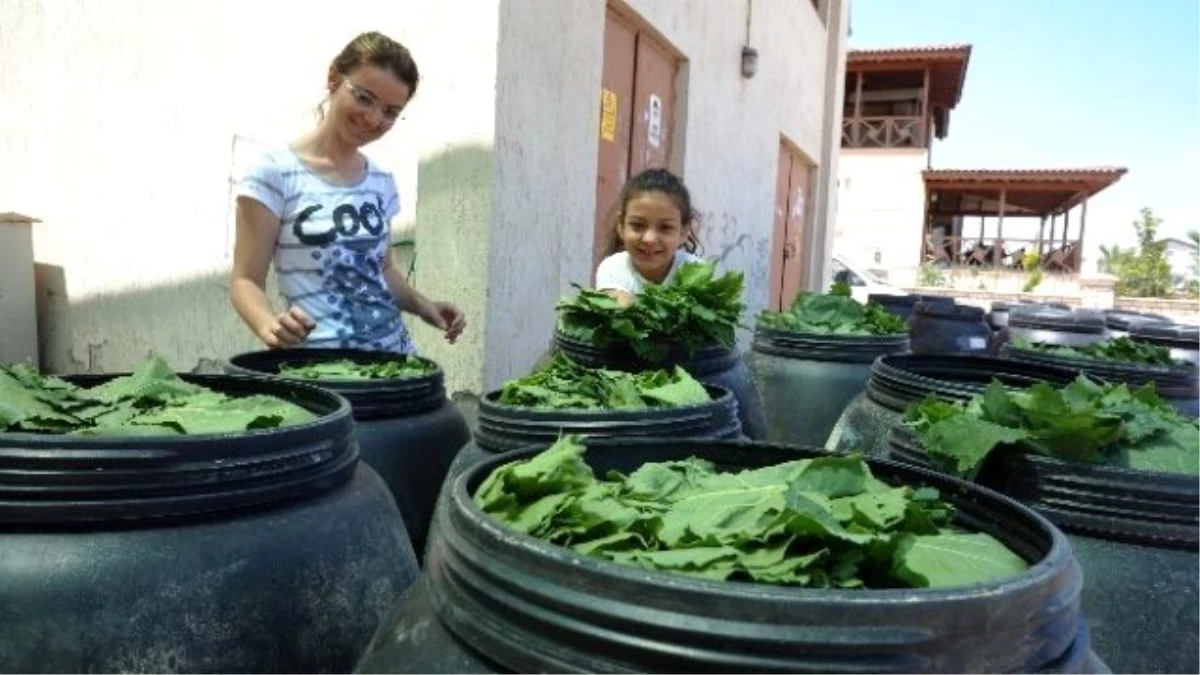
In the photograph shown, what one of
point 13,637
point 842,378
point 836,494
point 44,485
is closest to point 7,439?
point 44,485

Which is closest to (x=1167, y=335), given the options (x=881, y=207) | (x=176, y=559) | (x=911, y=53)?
(x=176, y=559)

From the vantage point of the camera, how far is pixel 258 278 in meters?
2.98

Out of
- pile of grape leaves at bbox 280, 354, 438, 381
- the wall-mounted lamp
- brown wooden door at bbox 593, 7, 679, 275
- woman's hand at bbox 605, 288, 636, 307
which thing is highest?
the wall-mounted lamp

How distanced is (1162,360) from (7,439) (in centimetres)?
401

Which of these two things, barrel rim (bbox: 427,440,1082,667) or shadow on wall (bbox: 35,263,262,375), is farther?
shadow on wall (bbox: 35,263,262,375)

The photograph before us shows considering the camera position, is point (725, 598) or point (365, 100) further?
point (365, 100)

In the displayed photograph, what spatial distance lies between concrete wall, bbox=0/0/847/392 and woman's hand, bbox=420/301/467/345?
1.11 m

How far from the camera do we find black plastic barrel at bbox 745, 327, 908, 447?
13.3 ft

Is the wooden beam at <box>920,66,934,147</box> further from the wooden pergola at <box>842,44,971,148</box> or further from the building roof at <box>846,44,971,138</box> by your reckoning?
the building roof at <box>846,44,971,138</box>

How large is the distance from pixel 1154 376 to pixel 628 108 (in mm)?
4191

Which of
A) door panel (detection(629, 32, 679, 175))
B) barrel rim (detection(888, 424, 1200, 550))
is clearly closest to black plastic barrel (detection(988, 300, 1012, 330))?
door panel (detection(629, 32, 679, 175))

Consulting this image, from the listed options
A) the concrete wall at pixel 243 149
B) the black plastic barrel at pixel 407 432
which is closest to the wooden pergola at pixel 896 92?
the concrete wall at pixel 243 149

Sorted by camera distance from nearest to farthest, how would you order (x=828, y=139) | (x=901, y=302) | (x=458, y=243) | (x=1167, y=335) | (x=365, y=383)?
(x=365, y=383), (x=458, y=243), (x=1167, y=335), (x=901, y=302), (x=828, y=139)

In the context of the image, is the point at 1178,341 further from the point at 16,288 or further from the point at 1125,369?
the point at 16,288
